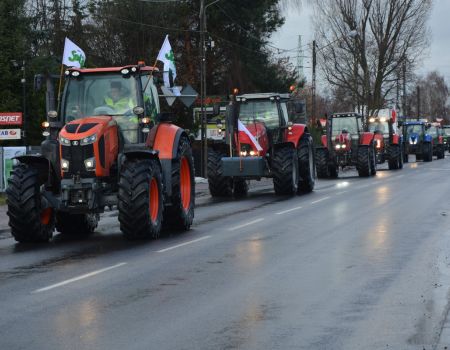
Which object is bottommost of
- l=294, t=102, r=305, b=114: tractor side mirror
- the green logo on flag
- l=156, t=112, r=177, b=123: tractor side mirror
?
l=156, t=112, r=177, b=123: tractor side mirror

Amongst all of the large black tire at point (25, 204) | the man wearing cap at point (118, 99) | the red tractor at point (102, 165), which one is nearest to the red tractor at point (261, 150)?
the red tractor at point (102, 165)

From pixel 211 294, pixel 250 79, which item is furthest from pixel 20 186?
pixel 250 79

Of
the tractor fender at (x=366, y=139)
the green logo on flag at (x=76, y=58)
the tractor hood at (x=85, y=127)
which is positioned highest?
the green logo on flag at (x=76, y=58)

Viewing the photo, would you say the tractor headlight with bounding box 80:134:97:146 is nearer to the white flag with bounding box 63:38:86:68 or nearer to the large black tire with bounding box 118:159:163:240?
the large black tire with bounding box 118:159:163:240

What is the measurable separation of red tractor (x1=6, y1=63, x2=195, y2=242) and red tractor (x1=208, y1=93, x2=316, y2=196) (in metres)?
9.33

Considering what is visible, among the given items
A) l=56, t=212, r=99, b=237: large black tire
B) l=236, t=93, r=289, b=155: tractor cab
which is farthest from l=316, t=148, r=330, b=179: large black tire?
l=56, t=212, r=99, b=237: large black tire

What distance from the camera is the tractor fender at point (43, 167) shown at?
50.8ft

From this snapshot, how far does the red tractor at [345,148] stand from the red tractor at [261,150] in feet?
30.9

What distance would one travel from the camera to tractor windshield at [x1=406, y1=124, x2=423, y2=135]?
2400 inches

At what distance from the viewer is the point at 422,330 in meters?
8.22

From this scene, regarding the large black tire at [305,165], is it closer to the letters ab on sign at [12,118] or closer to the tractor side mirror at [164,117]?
the letters ab on sign at [12,118]

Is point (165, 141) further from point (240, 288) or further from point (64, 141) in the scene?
point (240, 288)

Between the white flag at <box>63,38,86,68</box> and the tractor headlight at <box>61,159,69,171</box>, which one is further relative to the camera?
the white flag at <box>63,38,86,68</box>

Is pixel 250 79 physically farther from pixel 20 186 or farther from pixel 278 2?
pixel 20 186
